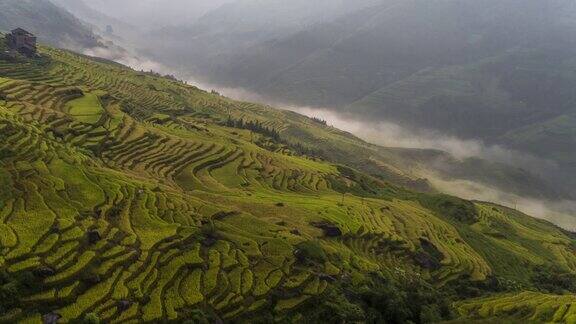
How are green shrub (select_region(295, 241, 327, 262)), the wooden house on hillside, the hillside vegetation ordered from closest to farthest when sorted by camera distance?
the hillside vegetation
green shrub (select_region(295, 241, 327, 262))
the wooden house on hillside

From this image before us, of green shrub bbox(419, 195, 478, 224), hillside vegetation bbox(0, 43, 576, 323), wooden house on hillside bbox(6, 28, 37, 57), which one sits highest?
wooden house on hillside bbox(6, 28, 37, 57)

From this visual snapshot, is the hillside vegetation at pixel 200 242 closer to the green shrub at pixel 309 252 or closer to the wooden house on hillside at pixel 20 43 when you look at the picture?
the green shrub at pixel 309 252

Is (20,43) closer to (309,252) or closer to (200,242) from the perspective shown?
(200,242)

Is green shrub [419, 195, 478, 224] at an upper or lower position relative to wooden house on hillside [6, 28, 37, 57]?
lower

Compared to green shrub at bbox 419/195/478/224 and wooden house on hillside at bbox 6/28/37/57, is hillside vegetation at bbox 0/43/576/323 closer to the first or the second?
green shrub at bbox 419/195/478/224

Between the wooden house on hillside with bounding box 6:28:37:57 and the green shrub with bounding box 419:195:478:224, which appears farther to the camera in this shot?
the wooden house on hillside with bounding box 6:28:37:57

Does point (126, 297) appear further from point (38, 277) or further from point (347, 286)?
point (347, 286)

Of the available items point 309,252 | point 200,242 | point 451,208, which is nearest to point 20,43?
point 200,242

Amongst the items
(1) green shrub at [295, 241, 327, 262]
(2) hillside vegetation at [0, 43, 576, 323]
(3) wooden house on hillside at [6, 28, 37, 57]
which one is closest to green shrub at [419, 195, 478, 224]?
(2) hillside vegetation at [0, 43, 576, 323]

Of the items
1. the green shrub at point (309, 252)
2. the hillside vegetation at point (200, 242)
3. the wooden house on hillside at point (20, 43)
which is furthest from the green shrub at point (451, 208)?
the wooden house on hillside at point (20, 43)

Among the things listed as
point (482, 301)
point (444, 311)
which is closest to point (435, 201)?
point (482, 301)
